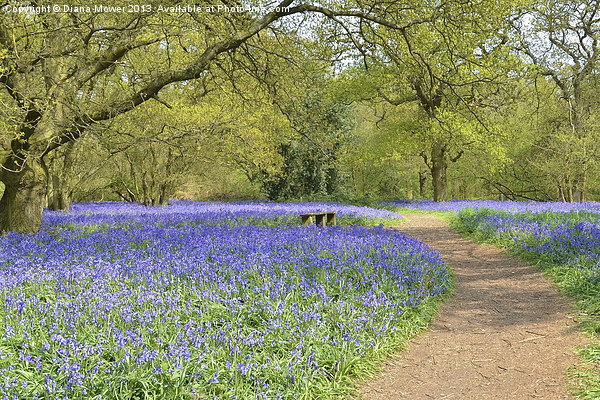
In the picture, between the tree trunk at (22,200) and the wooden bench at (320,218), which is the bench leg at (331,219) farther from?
the tree trunk at (22,200)

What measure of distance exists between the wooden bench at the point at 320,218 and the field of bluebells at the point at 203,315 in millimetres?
4924

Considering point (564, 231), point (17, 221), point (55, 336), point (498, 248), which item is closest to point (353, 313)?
point (55, 336)

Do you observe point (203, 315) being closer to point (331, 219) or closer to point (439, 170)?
point (331, 219)

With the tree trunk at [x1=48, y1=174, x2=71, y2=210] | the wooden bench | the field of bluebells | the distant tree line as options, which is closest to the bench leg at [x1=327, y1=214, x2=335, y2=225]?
the wooden bench

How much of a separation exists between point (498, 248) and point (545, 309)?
513 cm

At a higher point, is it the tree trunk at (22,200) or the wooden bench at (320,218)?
the tree trunk at (22,200)

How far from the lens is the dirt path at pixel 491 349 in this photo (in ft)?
13.2

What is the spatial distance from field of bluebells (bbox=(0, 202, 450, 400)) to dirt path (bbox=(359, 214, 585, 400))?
0.31 m

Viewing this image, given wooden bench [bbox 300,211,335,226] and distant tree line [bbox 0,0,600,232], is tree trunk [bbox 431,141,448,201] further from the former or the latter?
wooden bench [bbox 300,211,335,226]

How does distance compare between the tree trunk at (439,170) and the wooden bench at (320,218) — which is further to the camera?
the tree trunk at (439,170)

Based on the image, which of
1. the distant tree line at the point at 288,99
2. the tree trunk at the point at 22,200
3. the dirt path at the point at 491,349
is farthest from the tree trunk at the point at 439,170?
the tree trunk at the point at 22,200

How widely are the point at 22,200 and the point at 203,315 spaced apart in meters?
8.01

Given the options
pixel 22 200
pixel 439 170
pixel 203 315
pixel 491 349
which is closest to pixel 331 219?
pixel 22 200

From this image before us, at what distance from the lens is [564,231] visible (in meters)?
9.41
